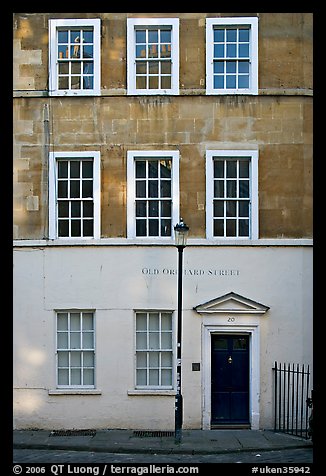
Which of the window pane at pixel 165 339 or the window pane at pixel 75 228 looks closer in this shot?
the window pane at pixel 165 339

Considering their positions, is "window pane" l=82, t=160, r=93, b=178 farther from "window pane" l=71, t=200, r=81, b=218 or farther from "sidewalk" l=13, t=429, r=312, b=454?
"sidewalk" l=13, t=429, r=312, b=454

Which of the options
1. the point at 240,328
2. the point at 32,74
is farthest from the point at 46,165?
the point at 240,328

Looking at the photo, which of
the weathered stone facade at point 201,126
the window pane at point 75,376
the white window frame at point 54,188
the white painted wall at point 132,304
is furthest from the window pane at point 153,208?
the window pane at point 75,376

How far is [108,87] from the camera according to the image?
17.4m

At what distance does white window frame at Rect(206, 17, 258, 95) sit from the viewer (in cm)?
1730

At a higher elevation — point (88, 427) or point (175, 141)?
point (175, 141)

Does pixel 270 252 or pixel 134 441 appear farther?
pixel 270 252

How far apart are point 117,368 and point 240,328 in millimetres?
3258

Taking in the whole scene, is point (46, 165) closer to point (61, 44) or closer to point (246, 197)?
point (61, 44)

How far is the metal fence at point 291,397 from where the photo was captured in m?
17.0

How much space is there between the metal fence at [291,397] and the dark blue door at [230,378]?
2.54ft

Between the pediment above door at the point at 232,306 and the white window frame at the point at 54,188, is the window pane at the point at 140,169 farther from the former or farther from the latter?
the pediment above door at the point at 232,306

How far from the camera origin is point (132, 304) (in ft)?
56.6

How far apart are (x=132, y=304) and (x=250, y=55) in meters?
7.01
